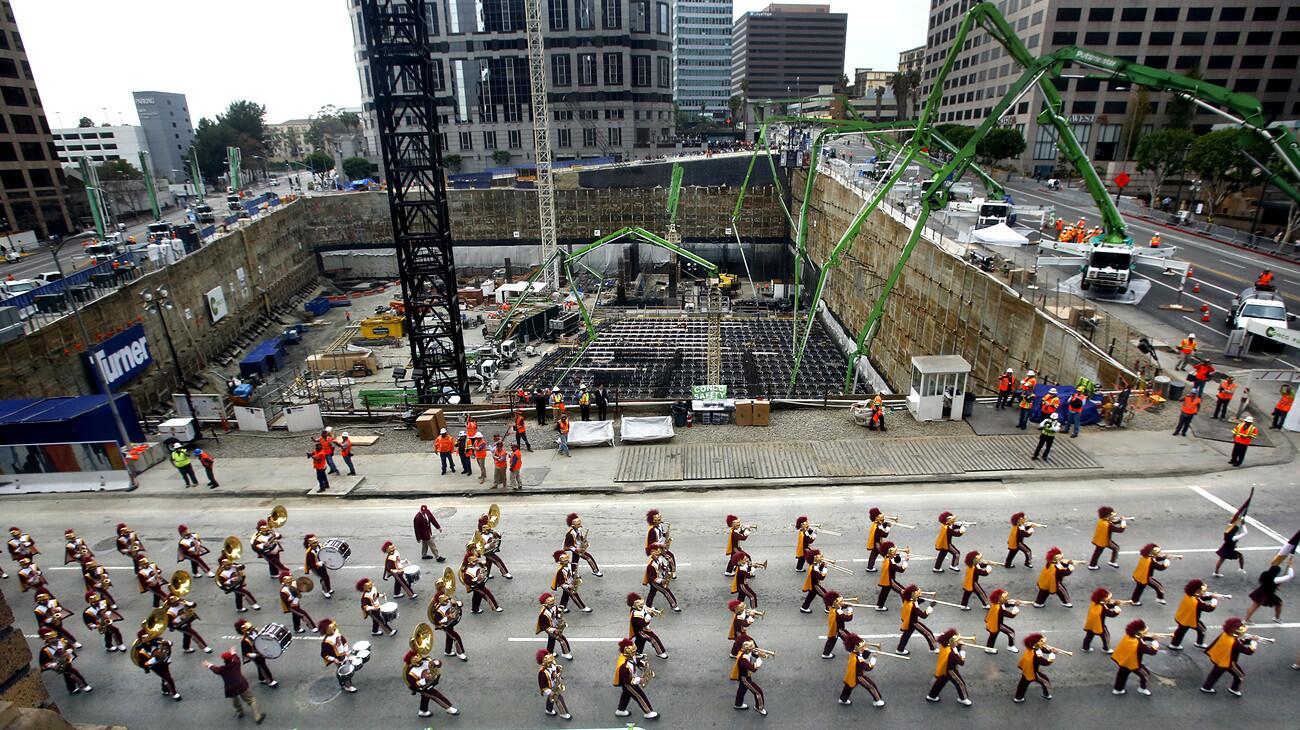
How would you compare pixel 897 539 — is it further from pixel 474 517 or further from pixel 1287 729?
pixel 474 517

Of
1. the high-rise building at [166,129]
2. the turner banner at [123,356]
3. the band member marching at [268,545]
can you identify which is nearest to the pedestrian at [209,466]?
the band member marching at [268,545]

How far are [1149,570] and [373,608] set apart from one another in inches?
619

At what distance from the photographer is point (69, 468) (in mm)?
21781

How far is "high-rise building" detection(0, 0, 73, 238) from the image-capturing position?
62375 millimetres

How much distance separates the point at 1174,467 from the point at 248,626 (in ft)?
77.6

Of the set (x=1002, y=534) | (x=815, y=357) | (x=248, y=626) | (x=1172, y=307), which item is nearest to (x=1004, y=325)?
(x=1172, y=307)

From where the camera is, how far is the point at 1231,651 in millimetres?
11117

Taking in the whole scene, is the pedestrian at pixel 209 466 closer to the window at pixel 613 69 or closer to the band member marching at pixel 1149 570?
the band member marching at pixel 1149 570

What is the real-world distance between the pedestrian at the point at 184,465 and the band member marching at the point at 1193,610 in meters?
26.0

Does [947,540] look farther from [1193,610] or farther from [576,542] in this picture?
[576,542]

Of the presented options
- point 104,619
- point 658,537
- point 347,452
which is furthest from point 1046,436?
point 104,619

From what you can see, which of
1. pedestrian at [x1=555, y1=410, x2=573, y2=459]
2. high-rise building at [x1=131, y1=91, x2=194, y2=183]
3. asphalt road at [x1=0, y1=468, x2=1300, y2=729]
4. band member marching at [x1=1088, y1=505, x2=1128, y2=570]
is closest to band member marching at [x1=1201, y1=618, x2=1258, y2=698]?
asphalt road at [x1=0, y1=468, x2=1300, y2=729]

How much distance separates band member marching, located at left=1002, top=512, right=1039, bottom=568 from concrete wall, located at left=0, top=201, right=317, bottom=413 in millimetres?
37750

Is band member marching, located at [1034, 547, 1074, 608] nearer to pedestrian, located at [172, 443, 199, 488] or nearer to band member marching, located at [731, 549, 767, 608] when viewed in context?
band member marching, located at [731, 549, 767, 608]
